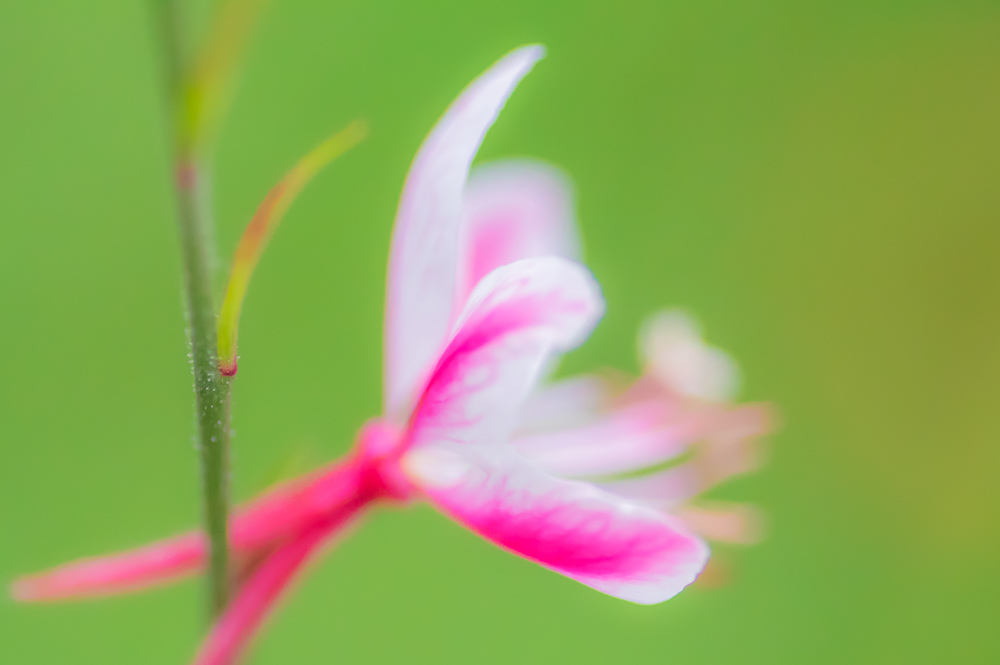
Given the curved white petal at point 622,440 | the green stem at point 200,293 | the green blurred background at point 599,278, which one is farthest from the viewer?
the green blurred background at point 599,278

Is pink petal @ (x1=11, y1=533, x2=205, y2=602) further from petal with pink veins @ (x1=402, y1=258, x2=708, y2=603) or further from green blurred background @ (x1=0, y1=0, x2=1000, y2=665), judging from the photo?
green blurred background @ (x1=0, y1=0, x2=1000, y2=665)

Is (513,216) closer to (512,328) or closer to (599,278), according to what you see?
(512,328)

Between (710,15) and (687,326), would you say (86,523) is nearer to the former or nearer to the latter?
(687,326)

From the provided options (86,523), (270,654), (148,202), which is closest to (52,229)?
(148,202)

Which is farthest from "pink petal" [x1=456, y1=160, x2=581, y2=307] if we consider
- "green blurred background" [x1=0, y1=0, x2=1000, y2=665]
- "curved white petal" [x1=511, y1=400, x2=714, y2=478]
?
"green blurred background" [x1=0, y1=0, x2=1000, y2=665]

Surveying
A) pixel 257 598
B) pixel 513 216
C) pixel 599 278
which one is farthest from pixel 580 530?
pixel 599 278

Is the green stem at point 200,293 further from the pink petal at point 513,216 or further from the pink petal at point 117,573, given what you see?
the pink petal at point 513,216

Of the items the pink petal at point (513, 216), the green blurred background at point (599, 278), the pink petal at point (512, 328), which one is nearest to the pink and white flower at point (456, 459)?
the pink petal at point (512, 328)
